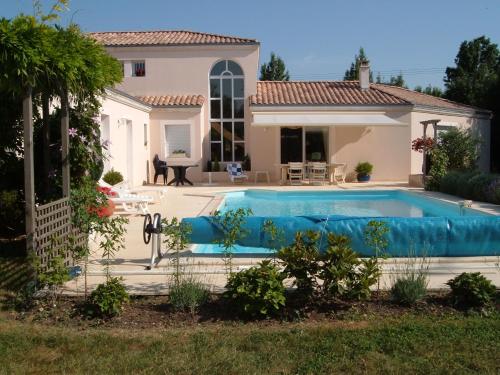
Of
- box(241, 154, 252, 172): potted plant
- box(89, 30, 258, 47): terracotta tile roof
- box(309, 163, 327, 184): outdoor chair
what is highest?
box(89, 30, 258, 47): terracotta tile roof

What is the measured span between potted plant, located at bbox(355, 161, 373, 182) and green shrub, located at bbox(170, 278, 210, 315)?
2256cm

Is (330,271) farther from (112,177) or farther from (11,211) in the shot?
(112,177)

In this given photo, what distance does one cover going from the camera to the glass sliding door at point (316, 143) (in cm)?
2947

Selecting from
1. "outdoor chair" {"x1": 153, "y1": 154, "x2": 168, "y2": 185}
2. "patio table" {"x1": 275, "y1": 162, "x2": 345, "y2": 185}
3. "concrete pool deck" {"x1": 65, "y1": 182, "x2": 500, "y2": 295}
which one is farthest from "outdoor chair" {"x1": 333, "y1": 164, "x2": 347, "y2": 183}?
"concrete pool deck" {"x1": 65, "y1": 182, "x2": 500, "y2": 295}

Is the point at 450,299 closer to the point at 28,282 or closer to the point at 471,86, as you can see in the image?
the point at 28,282

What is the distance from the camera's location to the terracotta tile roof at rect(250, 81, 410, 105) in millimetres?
29234

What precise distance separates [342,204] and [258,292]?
1525 cm

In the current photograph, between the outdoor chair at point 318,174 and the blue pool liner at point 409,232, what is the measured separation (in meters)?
16.8

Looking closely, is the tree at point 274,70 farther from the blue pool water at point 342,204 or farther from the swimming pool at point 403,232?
the swimming pool at point 403,232

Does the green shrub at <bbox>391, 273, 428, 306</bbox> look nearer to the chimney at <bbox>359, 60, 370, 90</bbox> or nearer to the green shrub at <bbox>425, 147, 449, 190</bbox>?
the green shrub at <bbox>425, 147, 449, 190</bbox>

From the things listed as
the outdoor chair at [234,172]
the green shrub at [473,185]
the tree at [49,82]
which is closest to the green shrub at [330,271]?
the tree at [49,82]

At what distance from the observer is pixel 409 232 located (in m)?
9.76

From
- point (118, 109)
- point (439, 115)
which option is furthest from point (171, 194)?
point (439, 115)

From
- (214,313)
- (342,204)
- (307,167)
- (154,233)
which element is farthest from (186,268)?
(307,167)
